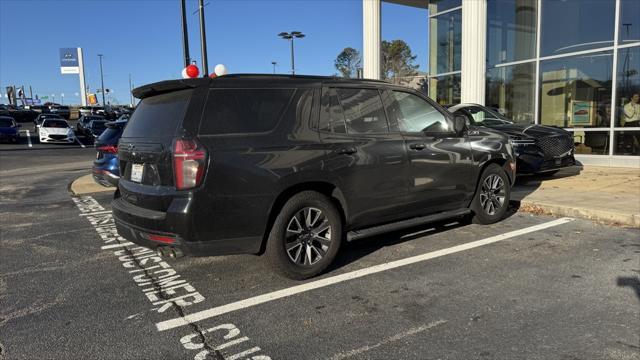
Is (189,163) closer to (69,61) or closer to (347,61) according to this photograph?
(347,61)

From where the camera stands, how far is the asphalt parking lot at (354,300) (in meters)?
3.22

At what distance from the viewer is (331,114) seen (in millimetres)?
4711

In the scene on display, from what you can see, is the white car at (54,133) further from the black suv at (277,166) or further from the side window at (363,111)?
the side window at (363,111)

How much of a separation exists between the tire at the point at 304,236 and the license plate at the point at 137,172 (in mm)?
1272

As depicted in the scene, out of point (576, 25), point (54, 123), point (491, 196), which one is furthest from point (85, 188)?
point (54, 123)

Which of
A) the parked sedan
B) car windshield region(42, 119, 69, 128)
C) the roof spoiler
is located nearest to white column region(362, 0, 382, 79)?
the roof spoiler

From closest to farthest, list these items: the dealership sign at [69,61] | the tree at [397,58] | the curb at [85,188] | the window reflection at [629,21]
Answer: the curb at [85,188] → the window reflection at [629,21] → the tree at [397,58] → the dealership sign at [69,61]

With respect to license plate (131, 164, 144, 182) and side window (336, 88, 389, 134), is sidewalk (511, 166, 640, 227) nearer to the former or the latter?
side window (336, 88, 389, 134)

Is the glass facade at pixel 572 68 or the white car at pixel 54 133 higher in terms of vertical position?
the glass facade at pixel 572 68

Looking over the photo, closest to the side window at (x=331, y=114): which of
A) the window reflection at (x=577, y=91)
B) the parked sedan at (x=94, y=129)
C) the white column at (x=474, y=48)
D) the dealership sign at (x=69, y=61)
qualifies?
the window reflection at (x=577, y=91)

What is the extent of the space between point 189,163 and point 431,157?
2.73m

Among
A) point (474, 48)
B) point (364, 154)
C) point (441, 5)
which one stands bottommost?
point (364, 154)

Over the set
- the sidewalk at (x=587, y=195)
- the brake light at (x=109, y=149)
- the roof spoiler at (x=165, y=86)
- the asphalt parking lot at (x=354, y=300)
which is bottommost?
the asphalt parking lot at (x=354, y=300)

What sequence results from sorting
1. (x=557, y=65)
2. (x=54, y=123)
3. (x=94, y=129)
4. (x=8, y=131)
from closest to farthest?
(x=557, y=65), (x=8, y=131), (x=54, y=123), (x=94, y=129)
